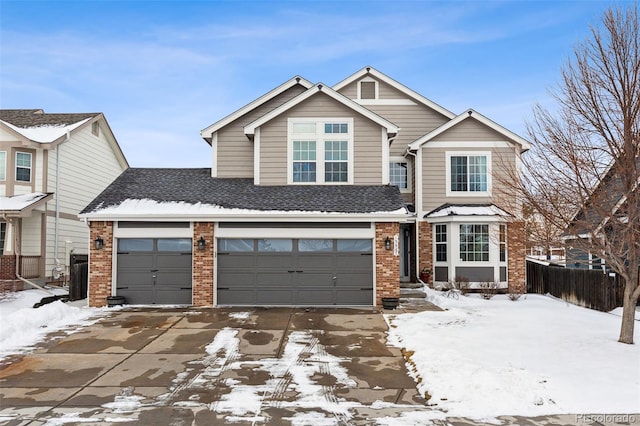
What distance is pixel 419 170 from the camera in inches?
764

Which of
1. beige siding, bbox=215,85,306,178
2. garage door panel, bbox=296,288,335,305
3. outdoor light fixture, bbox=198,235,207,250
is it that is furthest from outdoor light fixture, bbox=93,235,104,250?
garage door panel, bbox=296,288,335,305

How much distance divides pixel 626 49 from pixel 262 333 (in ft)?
33.1

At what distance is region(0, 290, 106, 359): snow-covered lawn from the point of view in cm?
1057

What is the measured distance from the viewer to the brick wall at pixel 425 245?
1917 cm

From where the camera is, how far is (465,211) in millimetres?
18297

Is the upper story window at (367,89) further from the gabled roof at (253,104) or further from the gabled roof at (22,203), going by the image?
the gabled roof at (22,203)

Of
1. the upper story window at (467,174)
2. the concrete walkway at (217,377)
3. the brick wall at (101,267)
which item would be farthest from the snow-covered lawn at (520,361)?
the brick wall at (101,267)

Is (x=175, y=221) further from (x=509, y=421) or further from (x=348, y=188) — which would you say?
(x=509, y=421)

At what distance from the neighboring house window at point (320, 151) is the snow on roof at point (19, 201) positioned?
37.4ft

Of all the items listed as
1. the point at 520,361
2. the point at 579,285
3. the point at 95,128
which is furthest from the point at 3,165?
the point at 579,285

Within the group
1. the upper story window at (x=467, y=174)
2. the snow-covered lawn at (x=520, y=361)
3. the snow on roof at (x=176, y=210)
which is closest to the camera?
the snow-covered lawn at (x=520, y=361)

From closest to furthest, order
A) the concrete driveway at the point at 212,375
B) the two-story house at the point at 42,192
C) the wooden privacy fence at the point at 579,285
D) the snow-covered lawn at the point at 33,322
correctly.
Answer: the concrete driveway at the point at 212,375
the snow-covered lawn at the point at 33,322
the wooden privacy fence at the point at 579,285
the two-story house at the point at 42,192

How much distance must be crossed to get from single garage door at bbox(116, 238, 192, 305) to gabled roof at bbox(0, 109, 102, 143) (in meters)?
8.76

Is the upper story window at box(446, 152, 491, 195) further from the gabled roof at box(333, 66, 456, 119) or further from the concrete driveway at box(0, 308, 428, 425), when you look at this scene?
the concrete driveway at box(0, 308, 428, 425)
